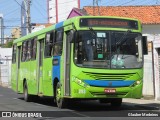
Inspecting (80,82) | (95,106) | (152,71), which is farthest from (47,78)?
(152,71)

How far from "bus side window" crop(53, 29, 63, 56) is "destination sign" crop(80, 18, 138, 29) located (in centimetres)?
154

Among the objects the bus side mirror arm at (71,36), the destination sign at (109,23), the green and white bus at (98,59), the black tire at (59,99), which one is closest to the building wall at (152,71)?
the destination sign at (109,23)

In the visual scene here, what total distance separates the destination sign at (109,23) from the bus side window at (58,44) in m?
1.54

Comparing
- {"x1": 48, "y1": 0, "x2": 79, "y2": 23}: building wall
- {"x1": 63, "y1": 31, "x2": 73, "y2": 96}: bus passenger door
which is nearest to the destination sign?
{"x1": 63, "y1": 31, "x2": 73, "y2": 96}: bus passenger door

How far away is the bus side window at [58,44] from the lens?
17.3 m

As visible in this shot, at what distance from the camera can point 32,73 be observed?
2170cm

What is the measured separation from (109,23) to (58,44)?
2381 millimetres

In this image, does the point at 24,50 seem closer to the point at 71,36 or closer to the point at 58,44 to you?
the point at 58,44

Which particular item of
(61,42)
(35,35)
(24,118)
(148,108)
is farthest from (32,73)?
(24,118)

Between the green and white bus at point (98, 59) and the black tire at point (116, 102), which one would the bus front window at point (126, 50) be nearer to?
the green and white bus at point (98, 59)

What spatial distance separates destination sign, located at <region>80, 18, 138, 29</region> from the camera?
53.3 feet

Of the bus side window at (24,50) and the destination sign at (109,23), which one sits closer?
the destination sign at (109,23)

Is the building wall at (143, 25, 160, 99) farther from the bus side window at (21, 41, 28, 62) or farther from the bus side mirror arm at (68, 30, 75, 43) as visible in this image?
the bus side mirror arm at (68, 30, 75, 43)

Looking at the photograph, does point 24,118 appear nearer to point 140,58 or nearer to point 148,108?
point 140,58
